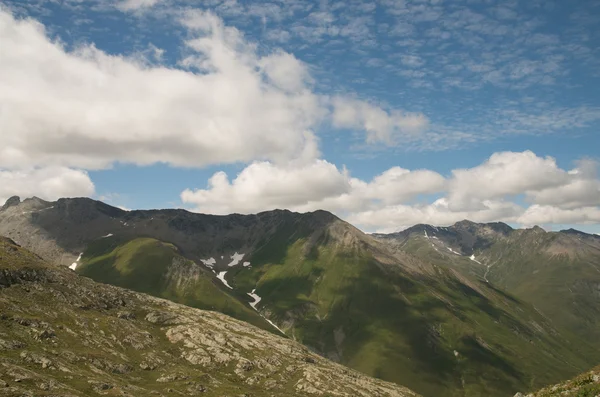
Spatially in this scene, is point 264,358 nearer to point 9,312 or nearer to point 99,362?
point 99,362

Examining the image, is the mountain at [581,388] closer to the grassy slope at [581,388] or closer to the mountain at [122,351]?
the grassy slope at [581,388]

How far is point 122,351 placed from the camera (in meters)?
139

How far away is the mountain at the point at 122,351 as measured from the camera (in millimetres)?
104688

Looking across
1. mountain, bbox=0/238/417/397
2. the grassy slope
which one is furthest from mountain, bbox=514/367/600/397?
mountain, bbox=0/238/417/397

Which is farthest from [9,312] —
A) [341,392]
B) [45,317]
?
[341,392]

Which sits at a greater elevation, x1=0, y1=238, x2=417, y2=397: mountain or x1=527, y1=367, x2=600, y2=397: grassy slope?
x1=527, y1=367, x2=600, y2=397: grassy slope

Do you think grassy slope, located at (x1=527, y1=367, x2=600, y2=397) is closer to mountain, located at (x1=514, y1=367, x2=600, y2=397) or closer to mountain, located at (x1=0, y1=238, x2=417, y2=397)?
mountain, located at (x1=514, y1=367, x2=600, y2=397)

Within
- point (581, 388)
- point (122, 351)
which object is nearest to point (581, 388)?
point (581, 388)

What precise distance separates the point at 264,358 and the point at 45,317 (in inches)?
3149

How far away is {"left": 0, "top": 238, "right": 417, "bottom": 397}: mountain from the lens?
343 feet

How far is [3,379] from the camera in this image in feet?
286

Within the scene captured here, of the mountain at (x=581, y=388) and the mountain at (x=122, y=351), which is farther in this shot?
the mountain at (x=122, y=351)

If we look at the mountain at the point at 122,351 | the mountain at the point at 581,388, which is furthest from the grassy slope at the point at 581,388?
the mountain at the point at 122,351

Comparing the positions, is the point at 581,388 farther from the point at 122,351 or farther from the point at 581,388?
the point at 122,351
